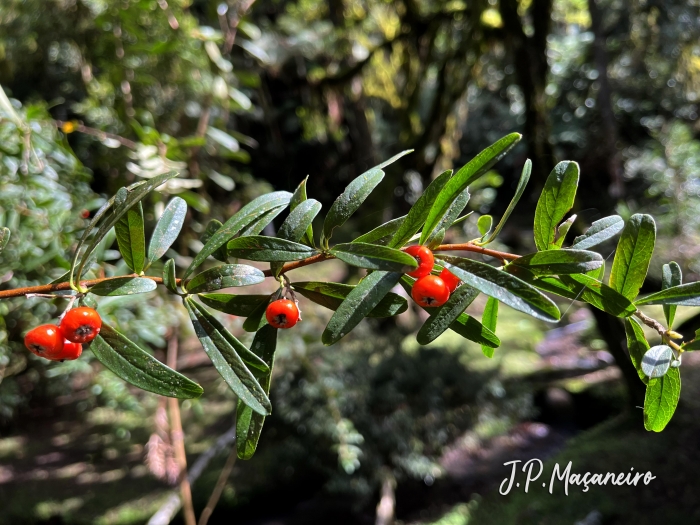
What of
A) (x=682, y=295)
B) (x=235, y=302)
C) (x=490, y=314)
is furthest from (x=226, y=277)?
(x=682, y=295)

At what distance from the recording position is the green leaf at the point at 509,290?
0.30 m

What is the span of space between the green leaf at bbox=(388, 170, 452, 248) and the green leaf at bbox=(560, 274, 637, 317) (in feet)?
0.40

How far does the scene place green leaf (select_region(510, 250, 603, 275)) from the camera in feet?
1.04

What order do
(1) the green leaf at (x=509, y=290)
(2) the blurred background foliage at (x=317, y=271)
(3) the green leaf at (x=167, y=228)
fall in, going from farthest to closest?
1. (2) the blurred background foliage at (x=317, y=271)
2. (3) the green leaf at (x=167, y=228)
3. (1) the green leaf at (x=509, y=290)

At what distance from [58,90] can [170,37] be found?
2.68 metres

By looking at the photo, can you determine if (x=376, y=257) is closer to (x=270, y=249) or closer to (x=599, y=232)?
(x=270, y=249)

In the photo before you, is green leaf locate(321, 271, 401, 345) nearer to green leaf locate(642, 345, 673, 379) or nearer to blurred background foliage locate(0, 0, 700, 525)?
green leaf locate(642, 345, 673, 379)

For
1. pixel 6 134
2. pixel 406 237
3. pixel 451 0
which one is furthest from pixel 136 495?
pixel 451 0

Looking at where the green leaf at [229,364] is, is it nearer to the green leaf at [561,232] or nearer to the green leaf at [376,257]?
the green leaf at [376,257]

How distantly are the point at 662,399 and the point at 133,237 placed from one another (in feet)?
1.52

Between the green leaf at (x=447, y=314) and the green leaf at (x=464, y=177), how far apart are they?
50 millimetres

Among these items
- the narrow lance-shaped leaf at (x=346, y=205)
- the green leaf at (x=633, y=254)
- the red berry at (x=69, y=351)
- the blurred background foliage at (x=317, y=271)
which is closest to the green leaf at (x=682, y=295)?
the green leaf at (x=633, y=254)

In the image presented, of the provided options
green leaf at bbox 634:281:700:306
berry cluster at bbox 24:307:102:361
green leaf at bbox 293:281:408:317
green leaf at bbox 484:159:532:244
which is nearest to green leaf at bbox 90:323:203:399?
berry cluster at bbox 24:307:102:361

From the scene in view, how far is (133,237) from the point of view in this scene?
15.2 inches
